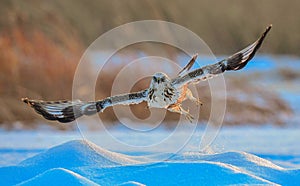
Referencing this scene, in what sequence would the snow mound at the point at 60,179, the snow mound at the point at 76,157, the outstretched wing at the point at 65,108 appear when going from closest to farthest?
the snow mound at the point at 60,179, the snow mound at the point at 76,157, the outstretched wing at the point at 65,108

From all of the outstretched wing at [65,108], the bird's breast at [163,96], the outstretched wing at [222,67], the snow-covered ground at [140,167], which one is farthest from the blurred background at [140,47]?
the outstretched wing at [222,67]

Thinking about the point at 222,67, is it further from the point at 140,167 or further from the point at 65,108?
the point at 65,108

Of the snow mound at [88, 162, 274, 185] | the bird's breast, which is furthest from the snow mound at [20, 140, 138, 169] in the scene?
the bird's breast

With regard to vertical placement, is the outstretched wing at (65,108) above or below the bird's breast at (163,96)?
above

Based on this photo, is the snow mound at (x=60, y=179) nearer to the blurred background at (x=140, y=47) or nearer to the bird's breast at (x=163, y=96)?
the bird's breast at (x=163, y=96)

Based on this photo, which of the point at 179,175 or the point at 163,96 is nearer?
the point at 179,175

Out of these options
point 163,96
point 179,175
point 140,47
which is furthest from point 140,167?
point 140,47
